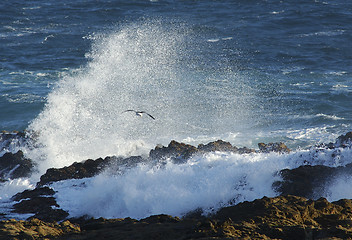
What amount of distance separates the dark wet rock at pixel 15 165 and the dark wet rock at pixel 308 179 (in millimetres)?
8614

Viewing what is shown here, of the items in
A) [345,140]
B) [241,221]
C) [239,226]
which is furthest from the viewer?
[345,140]

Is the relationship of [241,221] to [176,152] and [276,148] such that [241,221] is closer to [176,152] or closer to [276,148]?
[176,152]

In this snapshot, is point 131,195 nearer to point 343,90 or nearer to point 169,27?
point 343,90

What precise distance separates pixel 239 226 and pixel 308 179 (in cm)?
407

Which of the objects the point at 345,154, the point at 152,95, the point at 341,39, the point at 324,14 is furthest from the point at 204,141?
the point at 324,14

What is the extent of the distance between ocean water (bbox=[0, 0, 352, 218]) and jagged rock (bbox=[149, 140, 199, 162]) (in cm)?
52

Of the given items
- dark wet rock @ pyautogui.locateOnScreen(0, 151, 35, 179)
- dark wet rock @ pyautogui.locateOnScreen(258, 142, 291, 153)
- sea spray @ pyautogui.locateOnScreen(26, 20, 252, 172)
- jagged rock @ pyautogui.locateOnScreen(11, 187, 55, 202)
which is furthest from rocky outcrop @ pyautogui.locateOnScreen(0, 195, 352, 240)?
sea spray @ pyautogui.locateOnScreen(26, 20, 252, 172)

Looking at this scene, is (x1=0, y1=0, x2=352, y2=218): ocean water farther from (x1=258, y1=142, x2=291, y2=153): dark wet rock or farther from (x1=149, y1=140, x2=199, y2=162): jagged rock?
(x1=258, y1=142, x2=291, y2=153): dark wet rock

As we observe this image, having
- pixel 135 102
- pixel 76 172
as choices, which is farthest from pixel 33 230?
pixel 135 102

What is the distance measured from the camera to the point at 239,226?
9.27m

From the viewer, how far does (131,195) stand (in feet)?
43.9

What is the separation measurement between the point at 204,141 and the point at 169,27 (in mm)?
18156

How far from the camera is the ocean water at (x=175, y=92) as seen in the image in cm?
1371

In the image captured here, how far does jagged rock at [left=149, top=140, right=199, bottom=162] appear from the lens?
50.0 ft
